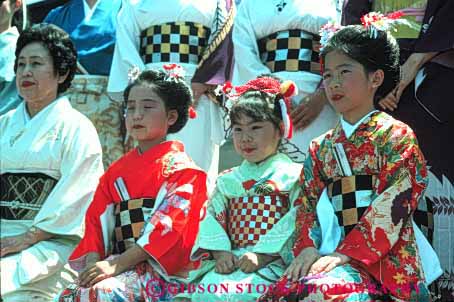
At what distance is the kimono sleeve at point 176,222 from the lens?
4035 millimetres

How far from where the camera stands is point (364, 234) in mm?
3541

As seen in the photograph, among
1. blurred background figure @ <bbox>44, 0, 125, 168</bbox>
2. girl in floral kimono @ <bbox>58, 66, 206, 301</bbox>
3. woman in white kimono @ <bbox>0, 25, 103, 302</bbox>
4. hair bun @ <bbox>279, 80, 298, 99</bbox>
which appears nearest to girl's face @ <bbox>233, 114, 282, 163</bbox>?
hair bun @ <bbox>279, 80, 298, 99</bbox>

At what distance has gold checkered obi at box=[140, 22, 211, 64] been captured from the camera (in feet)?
18.3

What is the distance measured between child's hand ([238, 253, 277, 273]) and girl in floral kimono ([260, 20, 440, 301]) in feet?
0.57

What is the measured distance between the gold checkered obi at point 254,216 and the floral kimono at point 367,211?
16cm

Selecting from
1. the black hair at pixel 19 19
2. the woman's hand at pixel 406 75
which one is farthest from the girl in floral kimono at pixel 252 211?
the black hair at pixel 19 19

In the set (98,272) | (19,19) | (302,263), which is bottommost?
(98,272)

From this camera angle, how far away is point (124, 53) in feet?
18.5

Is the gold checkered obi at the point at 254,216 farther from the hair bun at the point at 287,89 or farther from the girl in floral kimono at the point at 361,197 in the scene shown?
the hair bun at the point at 287,89

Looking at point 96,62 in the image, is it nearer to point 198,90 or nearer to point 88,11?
point 88,11

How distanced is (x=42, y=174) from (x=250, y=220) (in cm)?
132

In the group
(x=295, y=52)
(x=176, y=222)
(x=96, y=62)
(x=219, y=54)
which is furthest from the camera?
(x=96, y=62)

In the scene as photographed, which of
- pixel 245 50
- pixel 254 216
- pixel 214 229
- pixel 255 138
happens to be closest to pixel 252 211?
pixel 254 216

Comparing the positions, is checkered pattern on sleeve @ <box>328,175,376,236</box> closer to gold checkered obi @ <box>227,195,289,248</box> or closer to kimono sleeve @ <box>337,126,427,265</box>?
kimono sleeve @ <box>337,126,427,265</box>
